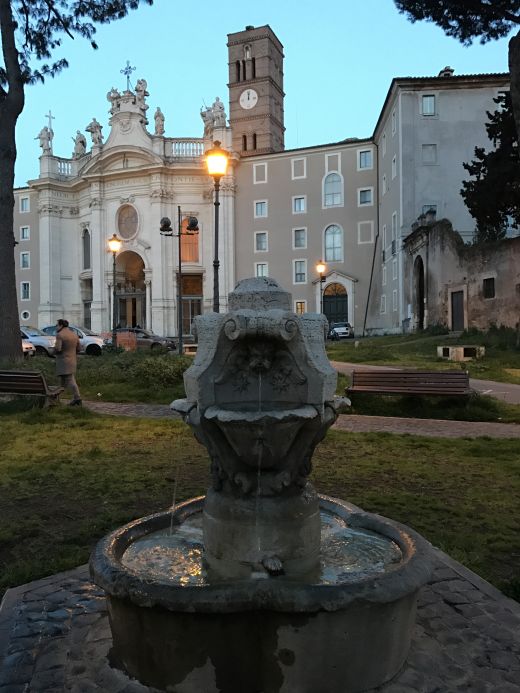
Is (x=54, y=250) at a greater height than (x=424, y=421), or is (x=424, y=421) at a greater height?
(x=54, y=250)

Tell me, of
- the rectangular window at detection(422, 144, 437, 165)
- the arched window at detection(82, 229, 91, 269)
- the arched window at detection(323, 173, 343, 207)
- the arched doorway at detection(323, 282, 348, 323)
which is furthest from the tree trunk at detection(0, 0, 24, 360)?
the arched window at detection(82, 229, 91, 269)

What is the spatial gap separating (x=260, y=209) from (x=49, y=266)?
19.1 metres

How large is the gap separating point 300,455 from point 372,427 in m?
6.44

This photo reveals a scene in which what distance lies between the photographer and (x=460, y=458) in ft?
22.5

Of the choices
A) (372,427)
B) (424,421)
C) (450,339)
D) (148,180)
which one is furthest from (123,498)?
(148,180)

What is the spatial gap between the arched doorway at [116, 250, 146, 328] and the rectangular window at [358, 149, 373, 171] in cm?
1982

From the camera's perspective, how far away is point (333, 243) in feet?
144

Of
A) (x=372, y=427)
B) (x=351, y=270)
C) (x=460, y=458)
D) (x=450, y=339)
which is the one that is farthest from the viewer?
(x=351, y=270)

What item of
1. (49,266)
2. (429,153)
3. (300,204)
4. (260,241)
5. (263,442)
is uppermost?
(429,153)

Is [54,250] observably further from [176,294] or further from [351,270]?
[351,270]

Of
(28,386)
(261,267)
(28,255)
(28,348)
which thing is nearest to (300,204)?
(261,267)

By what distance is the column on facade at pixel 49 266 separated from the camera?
159 feet

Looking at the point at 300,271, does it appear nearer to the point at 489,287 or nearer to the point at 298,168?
the point at 298,168

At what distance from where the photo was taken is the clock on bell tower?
182ft
